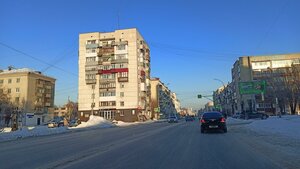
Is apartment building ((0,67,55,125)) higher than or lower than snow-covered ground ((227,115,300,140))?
higher

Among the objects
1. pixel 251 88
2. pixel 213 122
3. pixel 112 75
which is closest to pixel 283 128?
pixel 213 122

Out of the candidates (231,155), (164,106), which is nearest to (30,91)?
(164,106)

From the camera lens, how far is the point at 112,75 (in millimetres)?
97812

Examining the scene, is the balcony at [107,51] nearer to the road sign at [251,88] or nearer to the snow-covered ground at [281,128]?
the road sign at [251,88]

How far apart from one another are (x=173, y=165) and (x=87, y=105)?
9107 cm

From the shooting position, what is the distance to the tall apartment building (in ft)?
312

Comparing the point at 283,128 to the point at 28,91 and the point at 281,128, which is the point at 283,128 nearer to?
the point at 281,128

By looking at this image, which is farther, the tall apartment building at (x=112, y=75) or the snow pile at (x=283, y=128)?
the tall apartment building at (x=112, y=75)

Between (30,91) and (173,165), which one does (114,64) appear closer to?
(30,91)

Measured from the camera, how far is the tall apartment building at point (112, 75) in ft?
312

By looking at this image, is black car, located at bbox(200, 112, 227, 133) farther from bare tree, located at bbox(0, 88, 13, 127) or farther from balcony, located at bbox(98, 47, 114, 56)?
balcony, located at bbox(98, 47, 114, 56)

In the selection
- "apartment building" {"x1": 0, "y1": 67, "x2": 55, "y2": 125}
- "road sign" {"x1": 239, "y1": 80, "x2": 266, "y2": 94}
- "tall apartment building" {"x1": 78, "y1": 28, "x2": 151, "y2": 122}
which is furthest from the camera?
"apartment building" {"x1": 0, "y1": 67, "x2": 55, "y2": 125}

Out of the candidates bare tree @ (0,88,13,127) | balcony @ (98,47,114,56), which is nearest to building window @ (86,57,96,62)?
balcony @ (98,47,114,56)

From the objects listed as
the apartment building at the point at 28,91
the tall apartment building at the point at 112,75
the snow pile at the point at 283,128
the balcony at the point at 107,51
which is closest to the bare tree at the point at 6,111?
the apartment building at the point at 28,91
